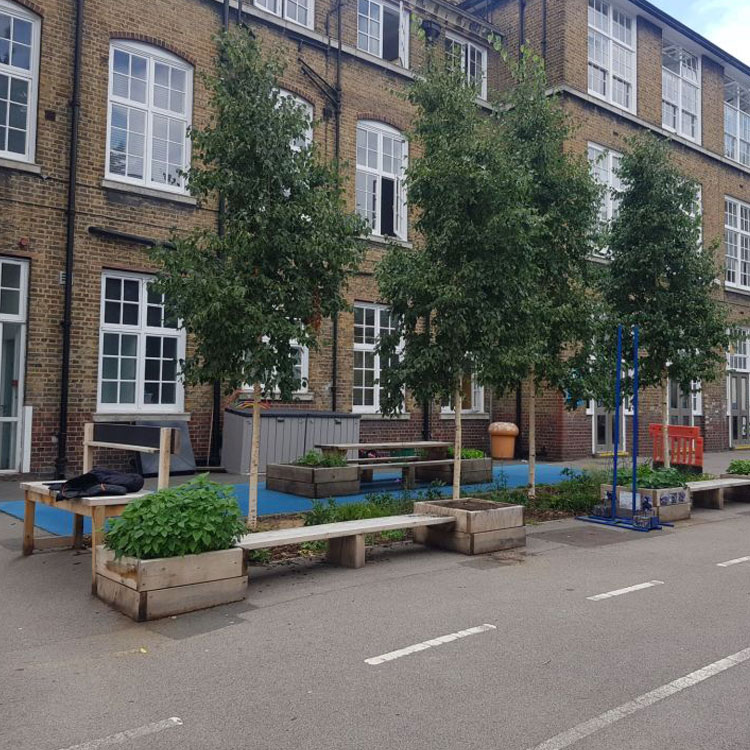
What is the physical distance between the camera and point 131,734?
3.84m

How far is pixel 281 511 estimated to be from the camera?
34.7 feet

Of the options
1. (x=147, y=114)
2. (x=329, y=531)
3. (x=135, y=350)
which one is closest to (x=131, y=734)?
(x=329, y=531)

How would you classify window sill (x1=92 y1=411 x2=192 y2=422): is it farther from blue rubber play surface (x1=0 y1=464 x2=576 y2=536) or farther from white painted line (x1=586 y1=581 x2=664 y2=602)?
white painted line (x1=586 y1=581 x2=664 y2=602)

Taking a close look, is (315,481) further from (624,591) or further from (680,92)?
(680,92)

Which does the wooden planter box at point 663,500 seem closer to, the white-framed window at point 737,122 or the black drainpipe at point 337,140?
the black drainpipe at point 337,140

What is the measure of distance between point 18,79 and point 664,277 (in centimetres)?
1164

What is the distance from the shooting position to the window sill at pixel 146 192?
14023mm

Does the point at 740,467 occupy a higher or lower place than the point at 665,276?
lower

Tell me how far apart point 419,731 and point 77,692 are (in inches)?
77.1

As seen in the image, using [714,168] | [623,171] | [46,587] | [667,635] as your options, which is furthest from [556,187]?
[714,168]

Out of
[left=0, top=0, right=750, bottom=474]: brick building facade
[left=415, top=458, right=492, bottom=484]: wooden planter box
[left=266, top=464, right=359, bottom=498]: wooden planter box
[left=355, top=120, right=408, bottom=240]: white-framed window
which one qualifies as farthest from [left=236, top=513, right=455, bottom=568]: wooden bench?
[left=355, top=120, right=408, bottom=240]: white-framed window

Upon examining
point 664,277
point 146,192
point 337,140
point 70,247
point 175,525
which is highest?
point 337,140

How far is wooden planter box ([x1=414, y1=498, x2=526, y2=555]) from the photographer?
841 cm

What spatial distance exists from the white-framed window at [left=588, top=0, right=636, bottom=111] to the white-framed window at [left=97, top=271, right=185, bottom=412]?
543 inches
